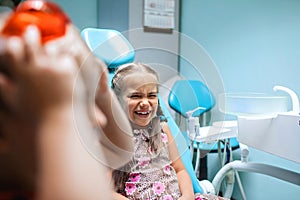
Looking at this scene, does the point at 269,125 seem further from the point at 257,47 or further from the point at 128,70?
the point at 257,47

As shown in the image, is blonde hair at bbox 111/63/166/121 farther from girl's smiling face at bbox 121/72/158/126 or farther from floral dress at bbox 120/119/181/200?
floral dress at bbox 120/119/181/200

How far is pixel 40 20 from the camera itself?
0.15 metres

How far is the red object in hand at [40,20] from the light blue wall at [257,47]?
1.62 meters

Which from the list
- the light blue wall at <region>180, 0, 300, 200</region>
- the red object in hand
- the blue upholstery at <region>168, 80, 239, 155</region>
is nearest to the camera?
the red object in hand

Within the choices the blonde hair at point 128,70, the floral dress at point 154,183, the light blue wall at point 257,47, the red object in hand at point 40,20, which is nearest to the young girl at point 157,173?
the floral dress at point 154,183

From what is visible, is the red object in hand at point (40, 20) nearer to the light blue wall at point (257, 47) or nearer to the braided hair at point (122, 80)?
the braided hair at point (122, 80)

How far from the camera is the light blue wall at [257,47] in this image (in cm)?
186

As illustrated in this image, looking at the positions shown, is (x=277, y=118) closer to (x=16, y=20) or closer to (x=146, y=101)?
(x=146, y=101)

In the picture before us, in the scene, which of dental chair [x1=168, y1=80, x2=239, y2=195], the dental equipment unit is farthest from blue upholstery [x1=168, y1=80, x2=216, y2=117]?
the dental equipment unit

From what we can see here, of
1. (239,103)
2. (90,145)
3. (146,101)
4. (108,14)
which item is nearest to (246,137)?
(239,103)

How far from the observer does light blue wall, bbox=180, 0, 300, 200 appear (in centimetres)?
186

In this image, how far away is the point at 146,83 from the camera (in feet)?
1.61

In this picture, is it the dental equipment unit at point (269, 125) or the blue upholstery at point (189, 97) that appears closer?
the blue upholstery at point (189, 97)

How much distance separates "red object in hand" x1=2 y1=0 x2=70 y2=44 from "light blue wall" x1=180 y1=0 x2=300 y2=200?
5.31ft
